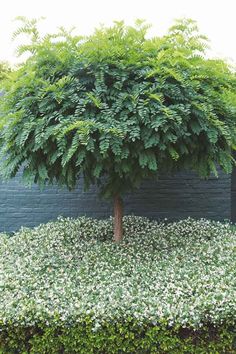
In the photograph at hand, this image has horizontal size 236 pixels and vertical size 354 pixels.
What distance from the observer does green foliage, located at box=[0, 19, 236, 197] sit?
396 centimetres

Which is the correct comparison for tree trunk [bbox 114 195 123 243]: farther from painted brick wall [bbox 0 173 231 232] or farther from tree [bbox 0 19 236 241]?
painted brick wall [bbox 0 173 231 232]

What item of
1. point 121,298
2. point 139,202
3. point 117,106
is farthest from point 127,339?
point 139,202

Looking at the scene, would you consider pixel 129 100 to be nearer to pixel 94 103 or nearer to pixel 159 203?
pixel 94 103

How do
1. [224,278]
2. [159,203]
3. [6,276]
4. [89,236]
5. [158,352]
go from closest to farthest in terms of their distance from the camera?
[158,352], [224,278], [6,276], [89,236], [159,203]

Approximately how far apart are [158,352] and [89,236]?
2320 mm

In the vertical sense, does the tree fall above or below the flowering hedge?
above

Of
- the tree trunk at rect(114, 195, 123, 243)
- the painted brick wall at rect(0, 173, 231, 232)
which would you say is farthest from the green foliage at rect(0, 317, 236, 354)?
the painted brick wall at rect(0, 173, 231, 232)

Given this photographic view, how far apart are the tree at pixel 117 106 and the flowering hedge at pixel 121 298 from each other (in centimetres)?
92

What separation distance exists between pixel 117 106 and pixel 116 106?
1 cm

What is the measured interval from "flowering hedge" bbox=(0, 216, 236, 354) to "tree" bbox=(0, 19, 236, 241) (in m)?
0.92

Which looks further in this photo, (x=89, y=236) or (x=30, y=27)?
(x=89, y=236)

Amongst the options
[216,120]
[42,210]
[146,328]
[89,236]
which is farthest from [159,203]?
[146,328]

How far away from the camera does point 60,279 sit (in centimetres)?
416

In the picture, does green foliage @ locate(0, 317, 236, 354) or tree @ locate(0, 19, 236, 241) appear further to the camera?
tree @ locate(0, 19, 236, 241)
